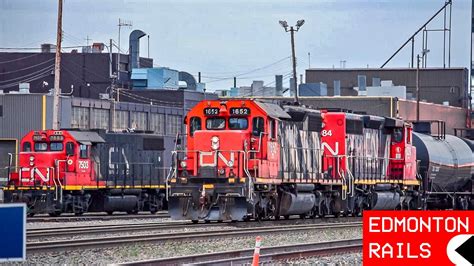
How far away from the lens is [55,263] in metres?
19.8

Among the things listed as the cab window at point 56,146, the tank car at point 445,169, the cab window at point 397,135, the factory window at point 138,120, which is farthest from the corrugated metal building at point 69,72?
the cab window at point 397,135

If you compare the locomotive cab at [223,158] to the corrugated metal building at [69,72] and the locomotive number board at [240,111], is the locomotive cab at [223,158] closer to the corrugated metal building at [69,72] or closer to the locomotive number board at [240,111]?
the locomotive number board at [240,111]

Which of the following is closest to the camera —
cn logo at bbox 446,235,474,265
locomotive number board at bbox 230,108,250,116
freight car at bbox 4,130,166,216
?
cn logo at bbox 446,235,474,265

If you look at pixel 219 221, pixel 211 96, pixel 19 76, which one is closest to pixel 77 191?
pixel 219 221

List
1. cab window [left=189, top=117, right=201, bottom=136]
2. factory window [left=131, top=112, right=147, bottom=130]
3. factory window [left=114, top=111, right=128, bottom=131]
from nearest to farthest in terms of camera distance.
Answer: cab window [left=189, top=117, right=201, bottom=136], factory window [left=114, top=111, right=128, bottom=131], factory window [left=131, top=112, right=147, bottom=130]

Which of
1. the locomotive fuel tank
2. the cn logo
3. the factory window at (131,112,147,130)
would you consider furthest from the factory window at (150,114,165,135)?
the cn logo

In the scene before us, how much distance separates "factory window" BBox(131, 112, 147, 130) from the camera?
6569 centimetres

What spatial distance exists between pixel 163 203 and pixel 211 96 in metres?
29.9

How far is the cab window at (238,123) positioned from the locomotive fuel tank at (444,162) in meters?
12.9

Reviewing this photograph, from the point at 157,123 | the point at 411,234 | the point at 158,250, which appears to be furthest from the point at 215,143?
the point at 157,123

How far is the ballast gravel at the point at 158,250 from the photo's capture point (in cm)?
2042

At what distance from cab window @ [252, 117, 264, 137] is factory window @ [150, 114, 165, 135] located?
115 ft

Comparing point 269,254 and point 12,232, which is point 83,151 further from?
point 12,232

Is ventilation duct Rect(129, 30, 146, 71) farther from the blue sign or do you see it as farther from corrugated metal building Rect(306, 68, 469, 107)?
the blue sign
